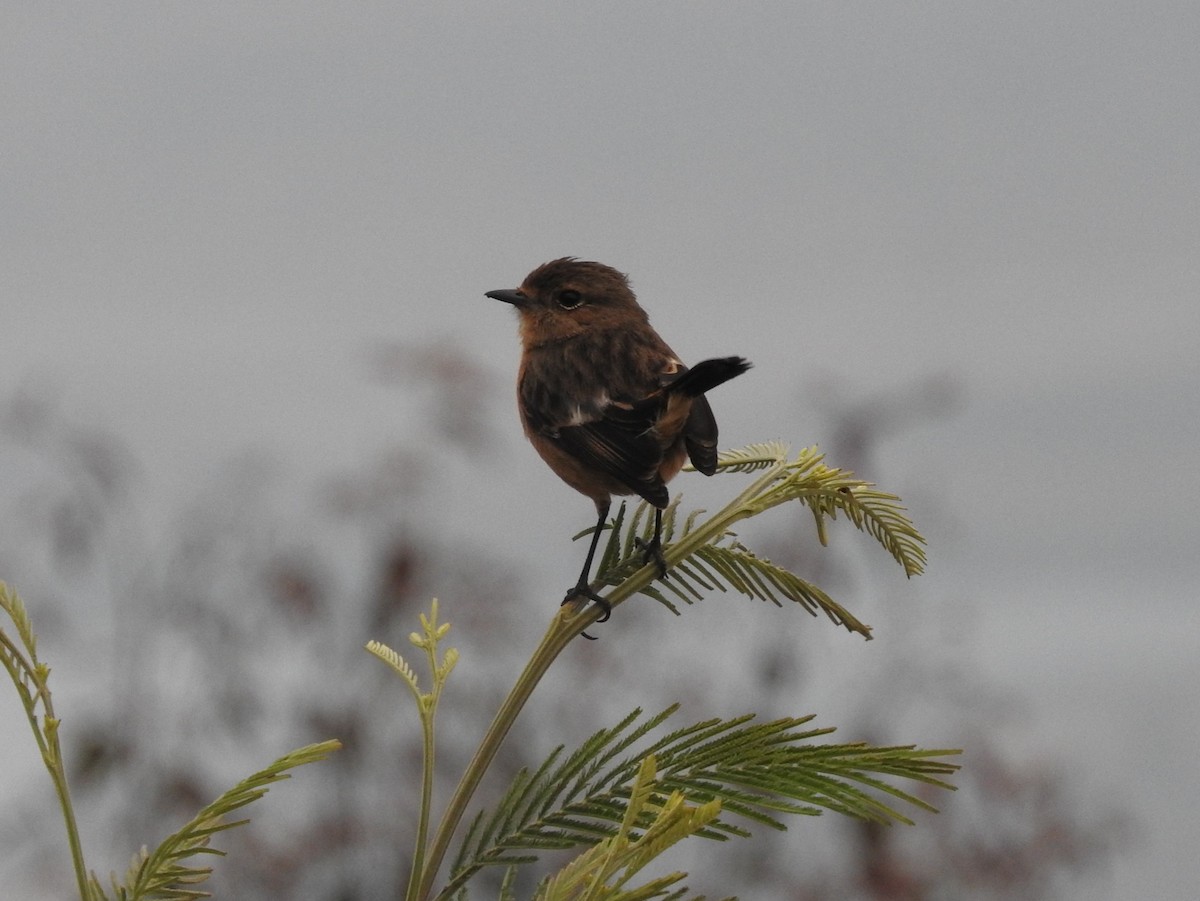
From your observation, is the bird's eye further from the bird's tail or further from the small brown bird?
the bird's tail

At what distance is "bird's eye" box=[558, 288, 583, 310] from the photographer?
477 centimetres

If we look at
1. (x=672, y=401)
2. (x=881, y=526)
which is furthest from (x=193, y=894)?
(x=672, y=401)

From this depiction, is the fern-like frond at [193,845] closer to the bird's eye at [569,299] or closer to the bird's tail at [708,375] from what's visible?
the bird's tail at [708,375]

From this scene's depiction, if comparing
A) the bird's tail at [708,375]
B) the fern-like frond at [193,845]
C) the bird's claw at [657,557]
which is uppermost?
the bird's tail at [708,375]

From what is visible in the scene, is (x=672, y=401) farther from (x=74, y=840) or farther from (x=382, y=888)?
(x=382, y=888)

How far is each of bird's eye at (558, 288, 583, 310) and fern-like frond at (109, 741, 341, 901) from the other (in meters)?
3.34

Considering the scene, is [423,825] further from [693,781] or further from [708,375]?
[708,375]

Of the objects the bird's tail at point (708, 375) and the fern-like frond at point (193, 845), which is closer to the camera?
the fern-like frond at point (193, 845)

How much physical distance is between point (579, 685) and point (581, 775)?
5.35 metres

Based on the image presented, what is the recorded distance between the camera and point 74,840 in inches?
56.6

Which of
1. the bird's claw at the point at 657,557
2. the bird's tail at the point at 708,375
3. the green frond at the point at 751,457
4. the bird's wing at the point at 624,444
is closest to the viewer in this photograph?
the bird's claw at the point at 657,557

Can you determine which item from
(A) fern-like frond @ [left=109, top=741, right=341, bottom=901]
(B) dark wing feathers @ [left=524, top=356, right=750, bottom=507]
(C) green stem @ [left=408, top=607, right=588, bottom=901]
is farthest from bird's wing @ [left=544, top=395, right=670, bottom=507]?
(A) fern-like frond @ [left=109, top=741, right=341, bottom=901]

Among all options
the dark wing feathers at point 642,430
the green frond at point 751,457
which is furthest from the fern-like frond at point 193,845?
the dark wing feathers at point 642,430

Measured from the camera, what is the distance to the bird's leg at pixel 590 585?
1.68 metres
